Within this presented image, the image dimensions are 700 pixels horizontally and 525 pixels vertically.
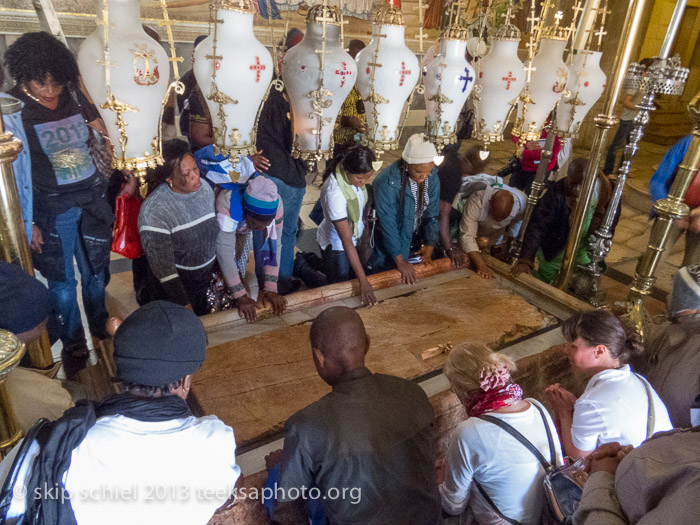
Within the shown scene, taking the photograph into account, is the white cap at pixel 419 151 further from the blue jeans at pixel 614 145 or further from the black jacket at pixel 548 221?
the blue jeans at pixel 614 145

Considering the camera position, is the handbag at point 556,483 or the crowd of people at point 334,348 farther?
the handbag at point 556,483

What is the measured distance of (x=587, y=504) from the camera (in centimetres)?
121

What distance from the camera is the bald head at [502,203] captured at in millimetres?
3527

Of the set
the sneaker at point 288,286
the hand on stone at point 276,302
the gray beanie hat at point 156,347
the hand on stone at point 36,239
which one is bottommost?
the sneaker at point 288,286

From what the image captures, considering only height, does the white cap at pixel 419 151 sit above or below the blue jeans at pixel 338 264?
above

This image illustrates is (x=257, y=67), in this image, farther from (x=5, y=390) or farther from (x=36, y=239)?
(x=36, y=239)

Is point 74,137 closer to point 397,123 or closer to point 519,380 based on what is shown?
point 397,123

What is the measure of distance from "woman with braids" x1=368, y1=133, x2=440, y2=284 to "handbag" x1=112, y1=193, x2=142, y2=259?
1607mm

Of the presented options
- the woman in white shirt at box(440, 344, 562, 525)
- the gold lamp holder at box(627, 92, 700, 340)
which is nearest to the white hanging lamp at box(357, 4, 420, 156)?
the woman in white shirt at box(440, 344, 562, 525)

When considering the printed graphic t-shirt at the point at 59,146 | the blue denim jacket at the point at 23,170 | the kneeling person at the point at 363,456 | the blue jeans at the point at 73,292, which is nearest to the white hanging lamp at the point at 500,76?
the kneeling person at the point at 363,456

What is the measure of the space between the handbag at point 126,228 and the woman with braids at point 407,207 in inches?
63.3

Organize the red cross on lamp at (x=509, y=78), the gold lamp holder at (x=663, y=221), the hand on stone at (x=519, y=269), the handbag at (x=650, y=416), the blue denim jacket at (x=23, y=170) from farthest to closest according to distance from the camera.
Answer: the hand on stone at (x=519, y=269), the gold lamp holder at (x=663, y=221), the blue denim jacket at (x=23, y=170), the red cross on lamp at (x=509, y=78), the handbag at (x=650, y=416)

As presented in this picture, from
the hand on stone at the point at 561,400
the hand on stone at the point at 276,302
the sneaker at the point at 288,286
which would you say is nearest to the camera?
the hand on stone at the point at 561,400

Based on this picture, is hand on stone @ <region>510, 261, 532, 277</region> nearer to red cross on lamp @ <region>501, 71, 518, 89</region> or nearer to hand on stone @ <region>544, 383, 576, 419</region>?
hand on stone @ <region>544, 383, 576, 419</region>
